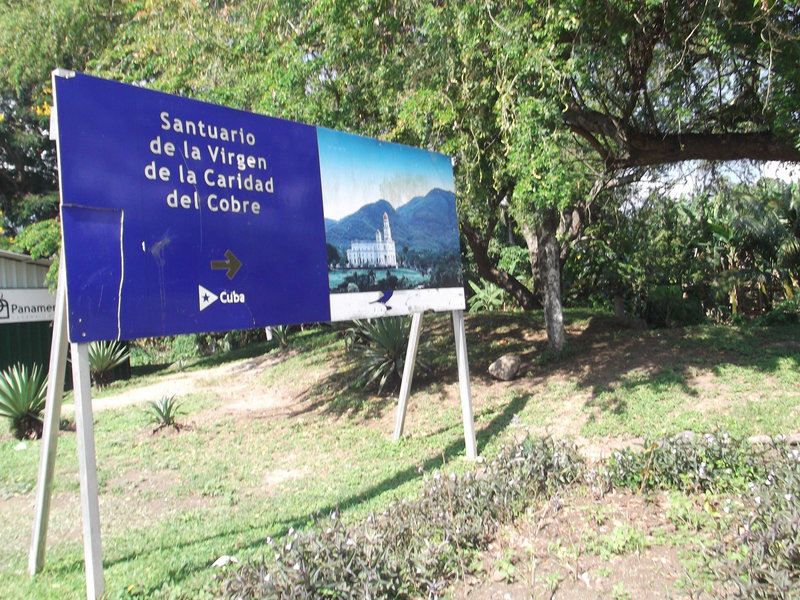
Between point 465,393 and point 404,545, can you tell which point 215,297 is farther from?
point 465,393

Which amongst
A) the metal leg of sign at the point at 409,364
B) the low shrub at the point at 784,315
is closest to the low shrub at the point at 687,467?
the metal leg of sign at the point at 409,364

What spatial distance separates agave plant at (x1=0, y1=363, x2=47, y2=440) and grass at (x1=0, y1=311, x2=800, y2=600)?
260mm

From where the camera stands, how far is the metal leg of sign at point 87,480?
3.53 meters

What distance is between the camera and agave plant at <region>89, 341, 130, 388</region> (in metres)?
12.5

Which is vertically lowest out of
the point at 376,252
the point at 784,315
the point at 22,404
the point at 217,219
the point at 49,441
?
the point at 784,315

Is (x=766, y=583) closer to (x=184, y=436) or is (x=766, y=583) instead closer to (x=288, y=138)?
(x=288, y=138)

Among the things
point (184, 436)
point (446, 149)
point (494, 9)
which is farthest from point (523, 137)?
point (184, 436)

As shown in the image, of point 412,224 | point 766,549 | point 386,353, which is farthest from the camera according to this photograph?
point 386,353

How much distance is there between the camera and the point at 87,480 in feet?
11.9

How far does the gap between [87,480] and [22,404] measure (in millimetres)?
5690

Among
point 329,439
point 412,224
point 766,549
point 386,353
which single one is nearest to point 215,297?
point 412,224

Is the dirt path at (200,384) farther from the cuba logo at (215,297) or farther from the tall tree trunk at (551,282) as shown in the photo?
the cuba logo at (215,297)

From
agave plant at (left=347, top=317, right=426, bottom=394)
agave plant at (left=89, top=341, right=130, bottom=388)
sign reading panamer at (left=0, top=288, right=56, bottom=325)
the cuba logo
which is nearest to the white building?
the cuba logo

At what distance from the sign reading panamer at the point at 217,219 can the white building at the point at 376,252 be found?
0.5 inches
